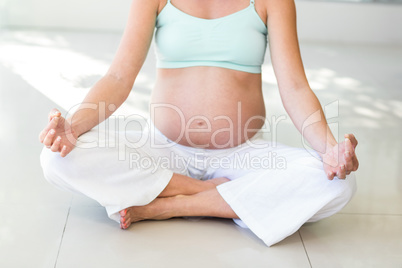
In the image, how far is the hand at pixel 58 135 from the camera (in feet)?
6.64

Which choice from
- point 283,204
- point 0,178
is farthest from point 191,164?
point 0,178

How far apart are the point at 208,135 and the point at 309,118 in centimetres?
38

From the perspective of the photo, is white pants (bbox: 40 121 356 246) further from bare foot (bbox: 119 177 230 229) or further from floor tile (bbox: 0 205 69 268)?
floor tile (bbox: 0 205 69 268)

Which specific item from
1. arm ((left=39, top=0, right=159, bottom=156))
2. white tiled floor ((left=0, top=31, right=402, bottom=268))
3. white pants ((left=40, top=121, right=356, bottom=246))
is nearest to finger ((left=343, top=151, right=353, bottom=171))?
white pants ((left=40, top=121, right=356, bottom=246))

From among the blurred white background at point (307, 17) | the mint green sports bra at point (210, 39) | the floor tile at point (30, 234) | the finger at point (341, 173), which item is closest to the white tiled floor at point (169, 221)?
the floor tile at point (30, 234)

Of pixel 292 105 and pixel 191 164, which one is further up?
pixel 292 105

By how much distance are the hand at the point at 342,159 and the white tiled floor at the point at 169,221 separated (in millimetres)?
273

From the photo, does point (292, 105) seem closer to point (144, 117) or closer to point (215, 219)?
point (215, 219)

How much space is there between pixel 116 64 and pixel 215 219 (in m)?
0.66

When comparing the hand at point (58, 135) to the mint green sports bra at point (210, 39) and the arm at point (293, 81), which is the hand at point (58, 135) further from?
the arm at point (293, 81)

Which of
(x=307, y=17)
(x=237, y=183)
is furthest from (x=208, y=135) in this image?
(x=307, y=17)

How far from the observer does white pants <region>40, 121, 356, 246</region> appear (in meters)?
2.14

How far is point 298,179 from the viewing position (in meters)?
2.17

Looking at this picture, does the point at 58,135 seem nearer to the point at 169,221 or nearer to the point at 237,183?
the point at 169,221
